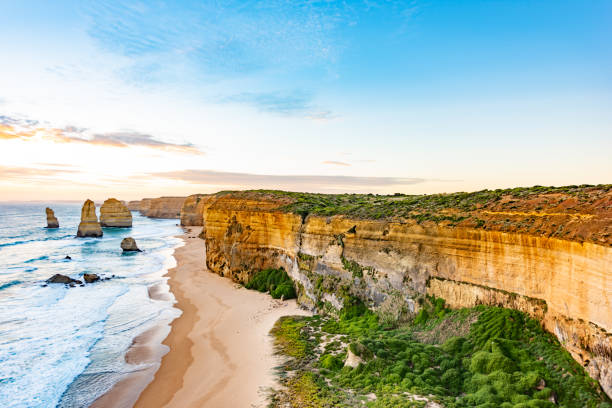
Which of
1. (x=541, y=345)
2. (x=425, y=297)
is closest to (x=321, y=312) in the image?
(x=425, y=297)

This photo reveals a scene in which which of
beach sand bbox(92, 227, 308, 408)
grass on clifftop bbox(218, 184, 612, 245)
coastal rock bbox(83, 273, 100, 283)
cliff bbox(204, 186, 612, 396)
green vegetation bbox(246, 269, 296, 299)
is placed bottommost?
coastal rock bbox(83, 273, 100, 283)

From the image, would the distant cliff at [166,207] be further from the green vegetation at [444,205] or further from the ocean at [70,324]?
the green vegetation at [444,205]

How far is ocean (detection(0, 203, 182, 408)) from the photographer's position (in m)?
13.1

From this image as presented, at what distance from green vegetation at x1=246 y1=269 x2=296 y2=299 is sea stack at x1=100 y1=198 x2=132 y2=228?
243 feet

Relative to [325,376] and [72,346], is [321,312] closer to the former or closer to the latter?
[325,376]

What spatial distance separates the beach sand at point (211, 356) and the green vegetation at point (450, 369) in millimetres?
1469

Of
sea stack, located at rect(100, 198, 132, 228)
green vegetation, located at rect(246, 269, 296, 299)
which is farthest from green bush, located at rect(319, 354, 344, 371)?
sea stack, located at rect(100, 198, 132, 228)

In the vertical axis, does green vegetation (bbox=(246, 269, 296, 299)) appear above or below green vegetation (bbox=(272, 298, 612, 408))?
below

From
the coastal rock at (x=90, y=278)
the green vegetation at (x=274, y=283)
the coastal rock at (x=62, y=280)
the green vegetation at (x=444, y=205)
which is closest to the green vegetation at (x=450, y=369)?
the green vegetation at (x=444, y=205)

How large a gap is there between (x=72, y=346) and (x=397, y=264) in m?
17.4

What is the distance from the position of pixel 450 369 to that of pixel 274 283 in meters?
15.1

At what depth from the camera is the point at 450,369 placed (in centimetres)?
1082

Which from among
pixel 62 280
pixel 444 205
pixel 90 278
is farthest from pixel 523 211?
pixel 62 280

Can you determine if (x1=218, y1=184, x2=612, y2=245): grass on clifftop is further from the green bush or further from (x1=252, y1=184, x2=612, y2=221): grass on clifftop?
the green bush
